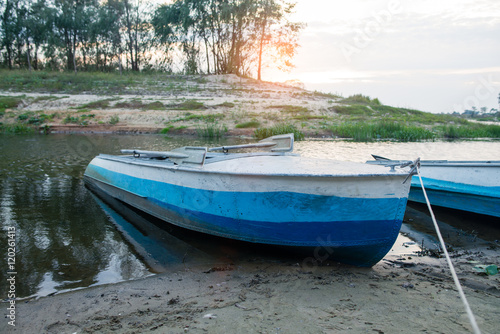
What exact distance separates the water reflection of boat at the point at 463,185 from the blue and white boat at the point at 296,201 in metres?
1.82

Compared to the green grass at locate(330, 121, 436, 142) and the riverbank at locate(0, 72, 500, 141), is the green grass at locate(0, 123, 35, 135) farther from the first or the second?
the green grass at locate(330, 121, 436, 142)

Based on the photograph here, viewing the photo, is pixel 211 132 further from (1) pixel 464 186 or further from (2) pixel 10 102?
(1) pixel 464 186

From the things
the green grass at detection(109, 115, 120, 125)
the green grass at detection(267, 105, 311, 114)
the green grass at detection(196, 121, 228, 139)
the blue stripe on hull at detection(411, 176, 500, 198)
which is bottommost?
Answer: the blue stripe on hull at detection(411, 176, 500, 198)

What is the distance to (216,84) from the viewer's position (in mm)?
28125

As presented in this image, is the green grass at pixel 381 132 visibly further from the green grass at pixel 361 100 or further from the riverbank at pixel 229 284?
the riverbank at pixel 229 284

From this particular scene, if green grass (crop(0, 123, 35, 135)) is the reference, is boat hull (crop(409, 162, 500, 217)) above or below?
below

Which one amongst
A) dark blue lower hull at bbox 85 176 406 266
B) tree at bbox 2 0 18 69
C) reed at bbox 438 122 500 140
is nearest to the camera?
dark blue lower hull at bbox 85 176 406 266

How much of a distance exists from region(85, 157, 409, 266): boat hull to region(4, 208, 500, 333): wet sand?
10.8 inches

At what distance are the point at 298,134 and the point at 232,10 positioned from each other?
2200 cm

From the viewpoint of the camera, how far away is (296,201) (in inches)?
143

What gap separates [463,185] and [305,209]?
3.67 m

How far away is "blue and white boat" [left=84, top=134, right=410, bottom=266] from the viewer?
136 inches

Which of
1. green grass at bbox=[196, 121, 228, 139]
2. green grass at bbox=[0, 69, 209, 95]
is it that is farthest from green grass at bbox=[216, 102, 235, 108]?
green grass at bbox=[0, 69, 209, 95]

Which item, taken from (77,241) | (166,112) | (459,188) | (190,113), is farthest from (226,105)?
(77,241)
